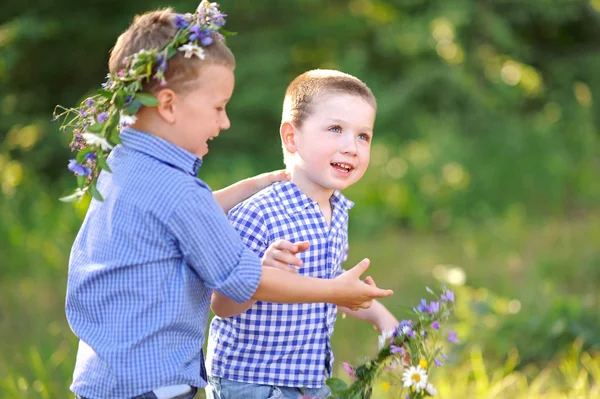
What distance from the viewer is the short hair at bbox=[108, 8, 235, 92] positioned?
2080 mm

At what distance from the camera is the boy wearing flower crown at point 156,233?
2.04 m

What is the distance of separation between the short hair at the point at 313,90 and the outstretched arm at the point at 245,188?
0.64 feet

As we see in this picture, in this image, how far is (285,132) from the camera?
2.55 m

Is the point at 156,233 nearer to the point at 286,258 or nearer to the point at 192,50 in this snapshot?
the point at 286,258

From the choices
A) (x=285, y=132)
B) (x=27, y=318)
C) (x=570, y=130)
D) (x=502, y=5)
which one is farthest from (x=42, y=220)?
(x=502, y=5)

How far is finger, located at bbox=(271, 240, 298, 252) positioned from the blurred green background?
56.1 inches

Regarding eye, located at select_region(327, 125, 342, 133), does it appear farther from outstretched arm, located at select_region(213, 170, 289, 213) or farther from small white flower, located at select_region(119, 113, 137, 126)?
small white flower, located at select_region(119, 113, 137, 126)

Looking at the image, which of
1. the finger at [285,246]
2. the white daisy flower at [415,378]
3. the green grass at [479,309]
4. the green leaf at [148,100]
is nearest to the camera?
the green leaf at [148,100]

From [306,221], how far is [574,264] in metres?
3.58

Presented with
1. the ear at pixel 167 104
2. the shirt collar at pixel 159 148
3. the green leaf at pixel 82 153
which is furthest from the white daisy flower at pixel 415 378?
the green leaf at pixel 82 153

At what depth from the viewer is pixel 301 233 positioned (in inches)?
95.3

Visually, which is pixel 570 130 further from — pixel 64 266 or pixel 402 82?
pixel 64 266

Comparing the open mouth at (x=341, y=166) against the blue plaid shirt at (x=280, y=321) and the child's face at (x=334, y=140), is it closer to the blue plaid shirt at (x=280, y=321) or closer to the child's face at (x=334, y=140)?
the child's face at (x=334, y=140)

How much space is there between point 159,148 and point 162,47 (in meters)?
0.26
